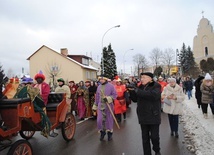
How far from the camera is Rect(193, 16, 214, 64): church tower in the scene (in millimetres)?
90125

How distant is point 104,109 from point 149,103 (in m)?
2.61

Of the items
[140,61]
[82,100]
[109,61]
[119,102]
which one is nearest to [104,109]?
[119,102]

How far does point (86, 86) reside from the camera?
13.5m

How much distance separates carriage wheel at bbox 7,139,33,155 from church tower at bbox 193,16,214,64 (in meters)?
90.8

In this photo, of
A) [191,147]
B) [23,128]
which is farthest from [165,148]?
[23,128]

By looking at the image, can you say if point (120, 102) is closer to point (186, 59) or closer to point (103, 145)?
point (103, 145)

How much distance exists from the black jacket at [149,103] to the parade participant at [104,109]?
2.35 metres

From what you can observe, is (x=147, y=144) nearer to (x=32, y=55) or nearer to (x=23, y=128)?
(x=23, y=128)

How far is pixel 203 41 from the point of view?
3612 inches

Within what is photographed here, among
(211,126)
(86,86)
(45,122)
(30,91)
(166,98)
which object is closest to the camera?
(30,91)

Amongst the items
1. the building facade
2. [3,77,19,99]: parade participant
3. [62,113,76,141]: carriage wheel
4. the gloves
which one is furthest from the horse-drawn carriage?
the building facade

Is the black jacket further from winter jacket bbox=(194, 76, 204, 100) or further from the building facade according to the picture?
the building facade

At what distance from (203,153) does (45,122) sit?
3.68m

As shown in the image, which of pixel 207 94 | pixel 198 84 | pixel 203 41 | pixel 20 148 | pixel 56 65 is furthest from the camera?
pixel 203 41
